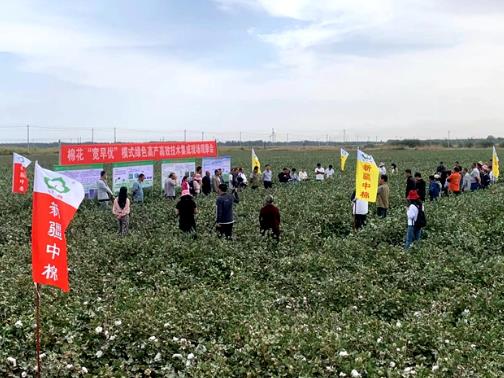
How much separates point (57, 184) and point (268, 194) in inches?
654

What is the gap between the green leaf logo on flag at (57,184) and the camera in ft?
21.6

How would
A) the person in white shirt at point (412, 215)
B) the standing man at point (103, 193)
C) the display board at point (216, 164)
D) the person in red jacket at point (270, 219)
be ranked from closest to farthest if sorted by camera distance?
the person in white shirt at point (412, 215) < the person in red jacket at point (270, 219) < the standing man at point (103, 193) < the display board at point (216, 164)

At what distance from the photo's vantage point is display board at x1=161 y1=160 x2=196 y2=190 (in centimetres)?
2412

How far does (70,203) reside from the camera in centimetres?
674

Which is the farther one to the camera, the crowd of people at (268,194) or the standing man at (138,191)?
the standing man at (138,191)

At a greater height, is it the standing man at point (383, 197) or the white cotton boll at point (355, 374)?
the standing man at point (383, 197)

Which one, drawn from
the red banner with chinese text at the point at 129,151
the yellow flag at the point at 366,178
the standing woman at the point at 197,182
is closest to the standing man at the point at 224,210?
the yellow flag at the point at 366,178

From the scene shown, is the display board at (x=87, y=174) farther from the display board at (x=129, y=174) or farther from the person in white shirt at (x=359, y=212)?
the person in white shirt at (x=359, y=212)

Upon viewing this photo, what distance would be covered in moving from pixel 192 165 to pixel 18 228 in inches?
415

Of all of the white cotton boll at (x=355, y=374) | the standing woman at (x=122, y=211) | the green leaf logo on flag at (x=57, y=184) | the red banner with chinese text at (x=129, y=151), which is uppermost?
the red banner with chinese text at (x=129, y=151)

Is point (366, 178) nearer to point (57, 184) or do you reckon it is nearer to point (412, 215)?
point (412, 215)

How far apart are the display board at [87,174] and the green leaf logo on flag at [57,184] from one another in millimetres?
14112

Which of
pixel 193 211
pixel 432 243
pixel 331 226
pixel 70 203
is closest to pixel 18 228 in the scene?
pixel 193 211

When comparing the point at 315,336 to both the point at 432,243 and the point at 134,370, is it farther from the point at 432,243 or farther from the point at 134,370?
the point at 432,243
